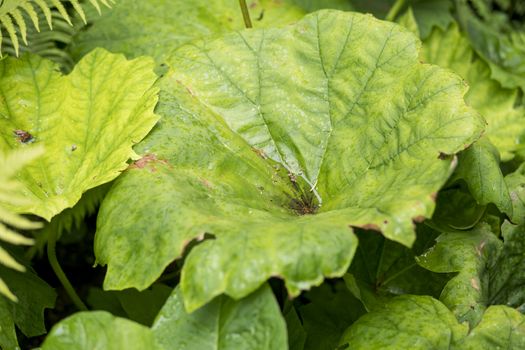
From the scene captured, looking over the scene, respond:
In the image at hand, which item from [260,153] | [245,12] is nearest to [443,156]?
[260,153]

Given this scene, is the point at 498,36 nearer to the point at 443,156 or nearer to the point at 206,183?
the point at 443,156

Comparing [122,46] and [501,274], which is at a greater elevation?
[122,46]

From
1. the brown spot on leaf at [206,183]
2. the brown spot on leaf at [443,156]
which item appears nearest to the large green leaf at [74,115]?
the brown spot on leaf at [206,183]

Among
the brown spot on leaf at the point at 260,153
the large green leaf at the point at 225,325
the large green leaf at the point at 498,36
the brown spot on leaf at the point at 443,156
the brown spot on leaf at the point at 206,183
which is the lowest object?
the large green leaf at the point at 498,36

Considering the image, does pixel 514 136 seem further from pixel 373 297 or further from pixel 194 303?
pixel 194 303

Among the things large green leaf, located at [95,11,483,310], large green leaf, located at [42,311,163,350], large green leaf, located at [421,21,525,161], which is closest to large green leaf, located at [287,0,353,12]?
large green leaf, located at [421,21,525,161]

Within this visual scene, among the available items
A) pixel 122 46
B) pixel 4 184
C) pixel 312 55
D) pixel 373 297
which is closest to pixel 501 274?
pixel 373 297

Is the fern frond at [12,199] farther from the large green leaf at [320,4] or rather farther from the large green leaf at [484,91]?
the large green leaf at [320,4]
